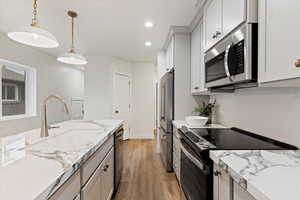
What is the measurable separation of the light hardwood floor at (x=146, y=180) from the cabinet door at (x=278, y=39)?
1.97 metres

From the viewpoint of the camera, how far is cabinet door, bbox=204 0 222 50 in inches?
65.4

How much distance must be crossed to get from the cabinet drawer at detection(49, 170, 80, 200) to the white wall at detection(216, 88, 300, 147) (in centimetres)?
147

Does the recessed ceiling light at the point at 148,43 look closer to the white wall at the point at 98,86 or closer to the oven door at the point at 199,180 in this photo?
the white wall at the point at 98,86

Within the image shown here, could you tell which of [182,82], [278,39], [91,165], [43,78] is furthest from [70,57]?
[43,78]

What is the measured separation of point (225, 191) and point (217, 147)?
30cm

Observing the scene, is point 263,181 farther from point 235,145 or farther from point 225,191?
point 235,145

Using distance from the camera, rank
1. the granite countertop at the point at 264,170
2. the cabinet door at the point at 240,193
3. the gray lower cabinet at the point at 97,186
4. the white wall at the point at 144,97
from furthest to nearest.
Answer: the white wall at the point at 144,97 → the gray lower cabinet at the point at 97,186 → the cabinet door at the point at 240,193 → the granite countertop at the point at 264,170

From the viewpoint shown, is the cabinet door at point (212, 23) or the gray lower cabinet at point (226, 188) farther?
the cabinet door at point (212, 23)

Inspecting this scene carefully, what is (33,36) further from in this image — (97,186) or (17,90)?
(17,90)

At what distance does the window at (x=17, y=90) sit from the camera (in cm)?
355

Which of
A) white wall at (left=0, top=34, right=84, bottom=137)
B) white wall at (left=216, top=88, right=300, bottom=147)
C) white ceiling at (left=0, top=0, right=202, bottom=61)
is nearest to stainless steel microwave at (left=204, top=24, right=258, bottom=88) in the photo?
white wall at (left=216, top=88, right=300, bottom=147)

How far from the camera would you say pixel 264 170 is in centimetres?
80

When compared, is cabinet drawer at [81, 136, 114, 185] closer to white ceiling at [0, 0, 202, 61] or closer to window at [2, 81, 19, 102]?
white ceiling at [0, 0, 202, 61]

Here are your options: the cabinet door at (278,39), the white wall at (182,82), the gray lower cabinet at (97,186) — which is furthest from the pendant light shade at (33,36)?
the white wall at (182,82)
